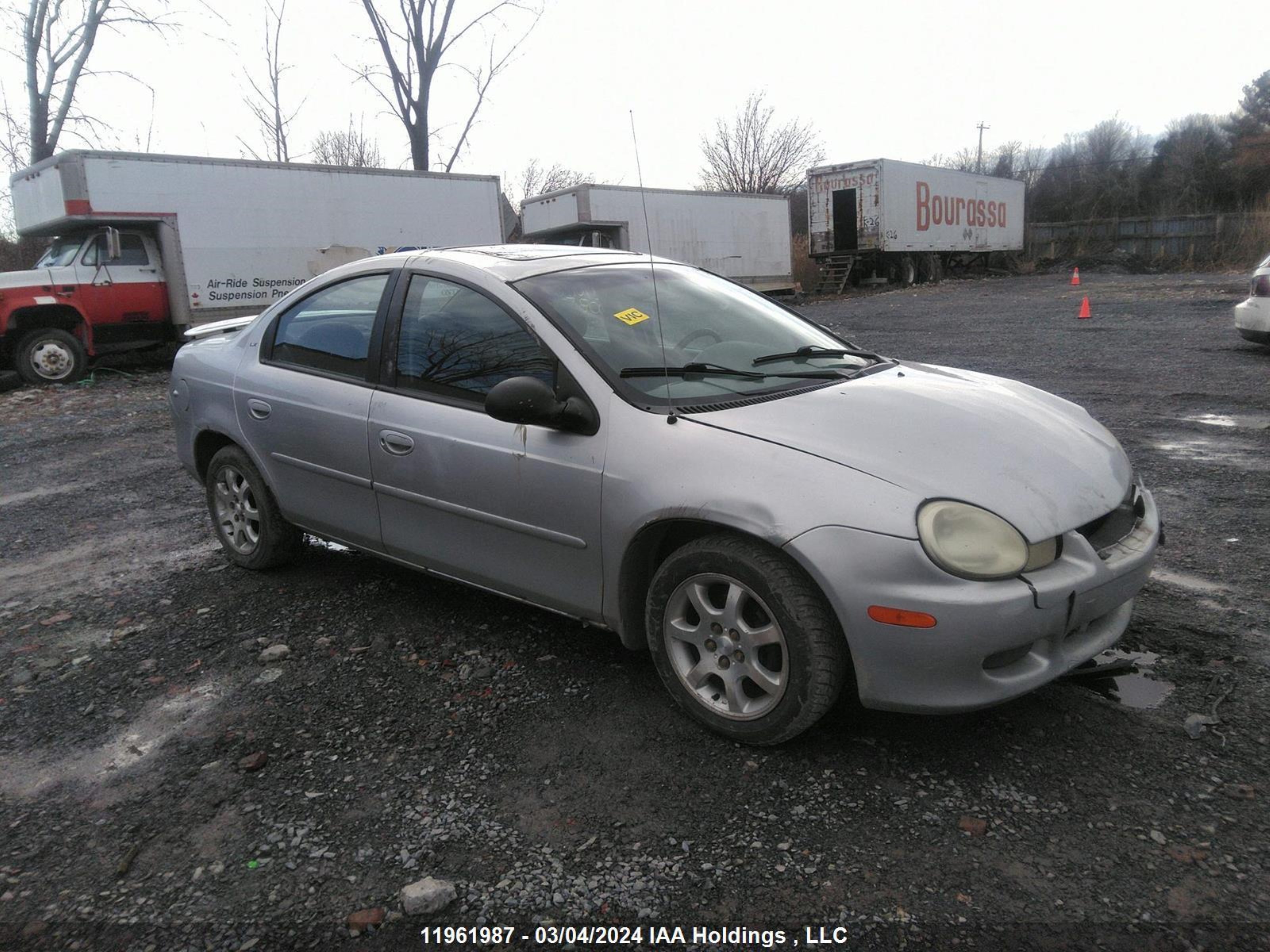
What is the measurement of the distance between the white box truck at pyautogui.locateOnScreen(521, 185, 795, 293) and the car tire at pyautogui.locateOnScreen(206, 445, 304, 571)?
1443 centimetres

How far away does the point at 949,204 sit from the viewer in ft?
104

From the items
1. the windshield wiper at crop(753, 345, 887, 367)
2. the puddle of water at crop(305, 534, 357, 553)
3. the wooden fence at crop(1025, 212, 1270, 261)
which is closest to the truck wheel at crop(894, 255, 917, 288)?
the wooden fence at crop(1025, 212, 1270, 261)

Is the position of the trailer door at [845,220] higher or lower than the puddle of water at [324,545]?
higher

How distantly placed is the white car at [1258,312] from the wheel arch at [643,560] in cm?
1034

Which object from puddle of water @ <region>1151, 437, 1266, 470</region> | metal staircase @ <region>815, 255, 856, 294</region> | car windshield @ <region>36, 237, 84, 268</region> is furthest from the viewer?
metal staircase @ <region>815, 255, 856, 294</region>

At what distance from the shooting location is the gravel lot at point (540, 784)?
7.36 ft

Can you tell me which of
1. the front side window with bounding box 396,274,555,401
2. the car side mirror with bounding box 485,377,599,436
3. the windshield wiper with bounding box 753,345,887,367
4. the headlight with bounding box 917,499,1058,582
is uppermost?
the front side window with bounding box 396,274,555,401

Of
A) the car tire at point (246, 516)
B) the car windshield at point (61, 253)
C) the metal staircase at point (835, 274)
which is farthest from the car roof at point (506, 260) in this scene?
the metal staircase at point (835, 274)

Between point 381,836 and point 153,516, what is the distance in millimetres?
4361

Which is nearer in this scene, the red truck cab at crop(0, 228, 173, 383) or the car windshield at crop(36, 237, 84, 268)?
the red truck cab at crop(0, 228, 173, 383)

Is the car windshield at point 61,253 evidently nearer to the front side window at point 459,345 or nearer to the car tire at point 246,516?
the car tire at point 246,516

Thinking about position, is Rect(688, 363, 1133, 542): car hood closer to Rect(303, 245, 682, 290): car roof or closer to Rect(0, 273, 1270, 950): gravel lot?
Rect(0, 273, 1270, 950): gravel lot

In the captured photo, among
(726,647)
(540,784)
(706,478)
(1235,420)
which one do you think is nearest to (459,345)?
(706,478)

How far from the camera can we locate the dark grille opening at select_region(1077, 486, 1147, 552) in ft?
9.31
